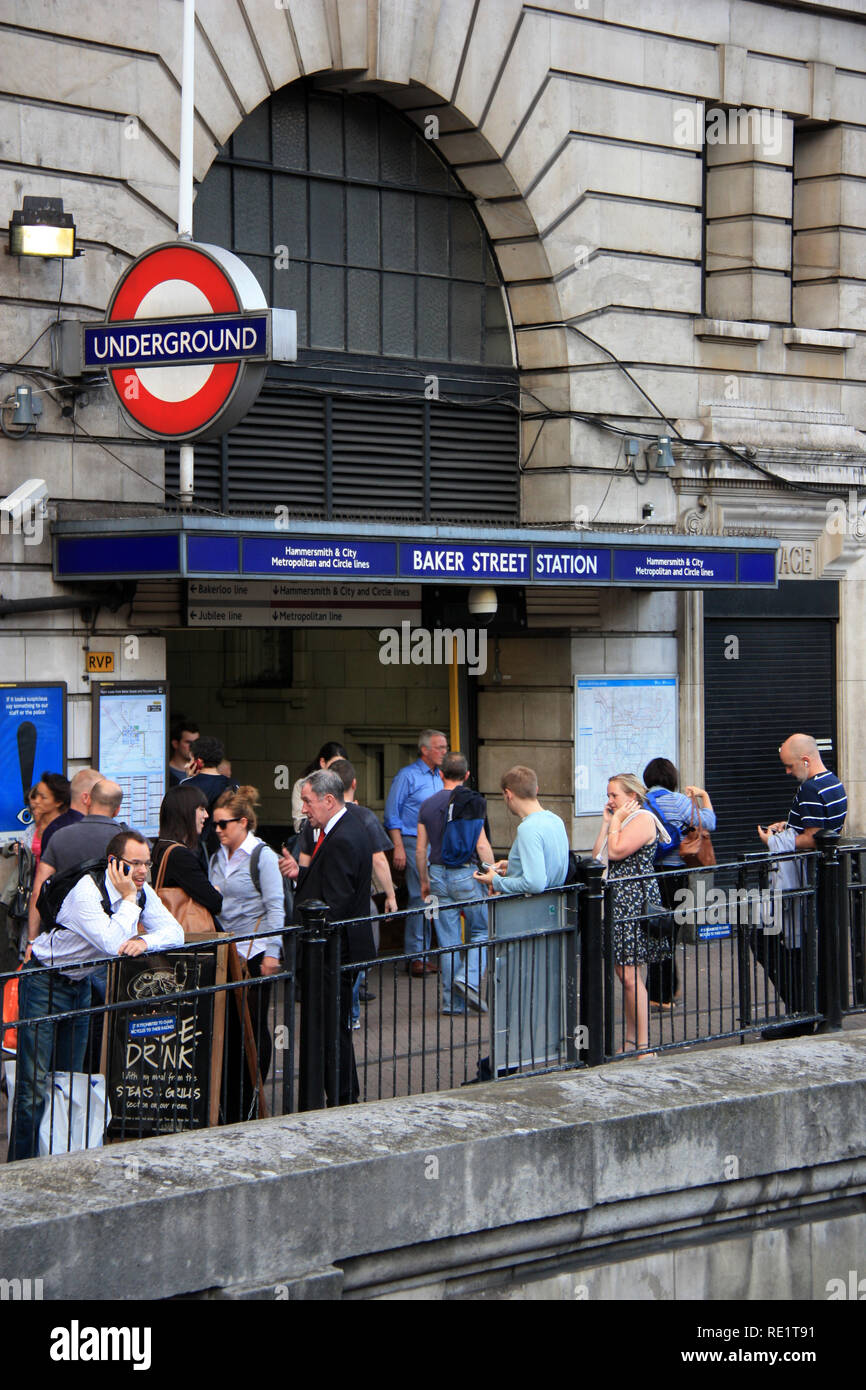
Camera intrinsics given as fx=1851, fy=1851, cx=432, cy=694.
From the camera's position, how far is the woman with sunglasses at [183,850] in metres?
9.23

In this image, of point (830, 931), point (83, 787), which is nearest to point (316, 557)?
point (83, 787)

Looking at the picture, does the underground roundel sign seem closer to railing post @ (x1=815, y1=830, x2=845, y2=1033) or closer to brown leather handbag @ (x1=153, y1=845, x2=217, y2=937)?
brown leather handbag @ (x1=153, y1=845, x2=217, y2=937)

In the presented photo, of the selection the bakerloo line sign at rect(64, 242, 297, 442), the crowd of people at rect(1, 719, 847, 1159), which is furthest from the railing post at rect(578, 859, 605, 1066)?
the bakerloo line sign at rect(64, 242, 297, 442)

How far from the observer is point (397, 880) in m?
16.0

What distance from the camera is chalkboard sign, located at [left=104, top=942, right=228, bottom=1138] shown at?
7.87 metres

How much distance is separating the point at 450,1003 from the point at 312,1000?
95cm

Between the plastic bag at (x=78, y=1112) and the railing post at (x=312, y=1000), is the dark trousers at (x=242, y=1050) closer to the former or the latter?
the railing post at (x=312, y=1000)

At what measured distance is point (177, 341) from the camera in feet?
38.5

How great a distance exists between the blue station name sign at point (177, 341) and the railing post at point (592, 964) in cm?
421

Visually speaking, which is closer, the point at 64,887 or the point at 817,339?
the point at 64,887

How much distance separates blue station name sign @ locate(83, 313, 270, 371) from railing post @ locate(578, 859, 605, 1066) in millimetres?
4212

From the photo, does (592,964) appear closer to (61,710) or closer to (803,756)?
(803,756)

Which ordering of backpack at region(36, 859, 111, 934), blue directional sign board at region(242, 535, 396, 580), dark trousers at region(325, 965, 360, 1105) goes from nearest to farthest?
dark trousers at region(325, 965, 360, 1105) < backpack at region(36, 859, 111, 934) < blue directional sign board at region(242, 535, 396, 580)
